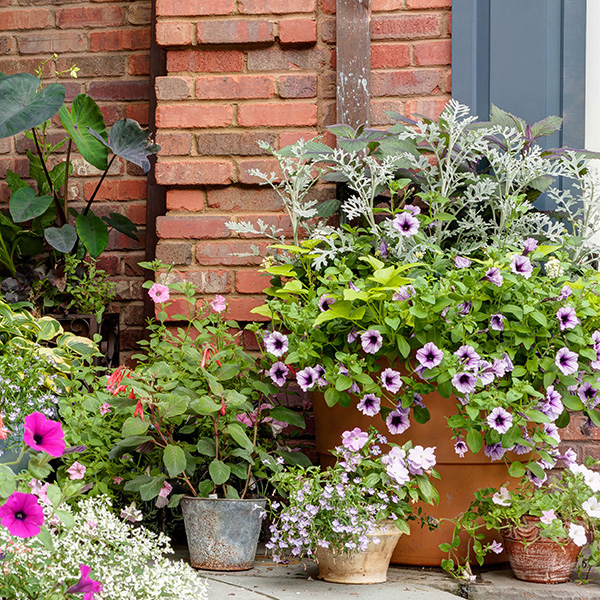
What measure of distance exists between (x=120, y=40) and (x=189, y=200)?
2.74ft

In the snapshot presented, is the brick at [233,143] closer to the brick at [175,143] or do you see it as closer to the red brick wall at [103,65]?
the brick at [175,143]

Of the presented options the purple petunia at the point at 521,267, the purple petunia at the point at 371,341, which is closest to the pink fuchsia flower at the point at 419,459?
the purple petunia at the point at 371,341

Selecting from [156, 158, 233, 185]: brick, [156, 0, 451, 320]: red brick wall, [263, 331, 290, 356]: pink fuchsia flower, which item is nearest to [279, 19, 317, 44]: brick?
[156, 0, 451, 320]: red brick wall

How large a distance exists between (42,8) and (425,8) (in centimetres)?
148

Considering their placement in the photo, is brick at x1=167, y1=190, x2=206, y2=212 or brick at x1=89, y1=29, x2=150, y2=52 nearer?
brick at x1=167, y1=190, x2=206, y2=212

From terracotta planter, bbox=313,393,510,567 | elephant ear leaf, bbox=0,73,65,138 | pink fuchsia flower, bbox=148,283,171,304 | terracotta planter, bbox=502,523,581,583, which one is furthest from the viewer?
elephant ear leaf, bbox=0,73,65,138

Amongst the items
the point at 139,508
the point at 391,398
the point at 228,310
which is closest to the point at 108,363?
the point at 228,310

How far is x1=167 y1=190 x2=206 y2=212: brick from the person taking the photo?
7.72 feet

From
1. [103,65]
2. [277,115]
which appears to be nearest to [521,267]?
[277,115]

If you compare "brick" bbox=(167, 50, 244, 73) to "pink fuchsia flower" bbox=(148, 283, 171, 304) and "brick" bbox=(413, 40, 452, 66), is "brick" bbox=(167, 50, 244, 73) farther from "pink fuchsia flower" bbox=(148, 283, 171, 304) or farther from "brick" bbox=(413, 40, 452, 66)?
"pink fuchsia flower" bbox=(148, 283, 171, 304)

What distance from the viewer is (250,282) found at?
2316 mm

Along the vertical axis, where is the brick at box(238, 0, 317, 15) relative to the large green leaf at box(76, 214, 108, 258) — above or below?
above

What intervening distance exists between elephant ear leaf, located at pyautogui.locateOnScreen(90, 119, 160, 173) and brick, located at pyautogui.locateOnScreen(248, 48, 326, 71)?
1.34ft

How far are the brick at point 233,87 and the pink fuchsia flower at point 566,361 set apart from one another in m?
1.22
